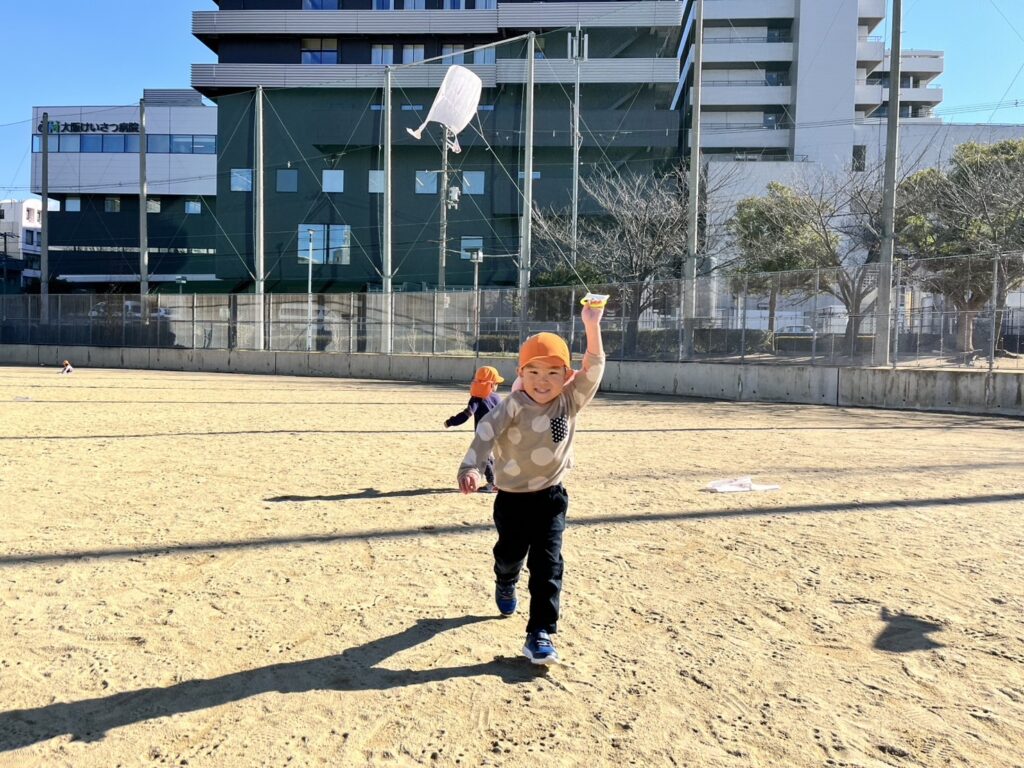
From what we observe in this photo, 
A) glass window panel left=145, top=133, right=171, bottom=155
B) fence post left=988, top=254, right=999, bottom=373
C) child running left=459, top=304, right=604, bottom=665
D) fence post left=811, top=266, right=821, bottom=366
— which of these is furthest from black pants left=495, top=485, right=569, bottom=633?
glass window panel left=145, top=133, right=171, bottom=155

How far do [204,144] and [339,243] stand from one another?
13.8 m

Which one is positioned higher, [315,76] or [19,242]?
[315,76]

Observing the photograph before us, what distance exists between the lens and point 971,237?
2811cm

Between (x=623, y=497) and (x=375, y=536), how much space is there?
2566mm

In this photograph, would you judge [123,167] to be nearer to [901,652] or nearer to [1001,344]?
[1001,344]

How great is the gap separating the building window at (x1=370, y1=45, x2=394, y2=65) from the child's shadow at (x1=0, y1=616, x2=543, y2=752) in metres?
51.7

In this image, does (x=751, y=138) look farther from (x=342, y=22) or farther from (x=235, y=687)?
(x=235, y=687)

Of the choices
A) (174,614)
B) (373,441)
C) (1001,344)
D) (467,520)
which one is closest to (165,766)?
(174,614)

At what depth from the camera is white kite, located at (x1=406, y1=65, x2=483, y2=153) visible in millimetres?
30609

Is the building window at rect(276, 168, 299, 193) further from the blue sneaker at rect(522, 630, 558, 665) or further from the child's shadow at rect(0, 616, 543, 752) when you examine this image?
the blue sneaker at rect(522, 630, 558, 665)

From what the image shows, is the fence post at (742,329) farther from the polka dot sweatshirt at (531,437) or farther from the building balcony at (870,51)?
the building balcony at (870,51)

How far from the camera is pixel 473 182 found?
47.1 meters

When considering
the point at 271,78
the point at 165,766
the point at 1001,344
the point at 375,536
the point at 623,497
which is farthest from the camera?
the point at 271,78

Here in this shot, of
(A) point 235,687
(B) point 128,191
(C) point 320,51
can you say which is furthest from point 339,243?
(A) point 235,687
